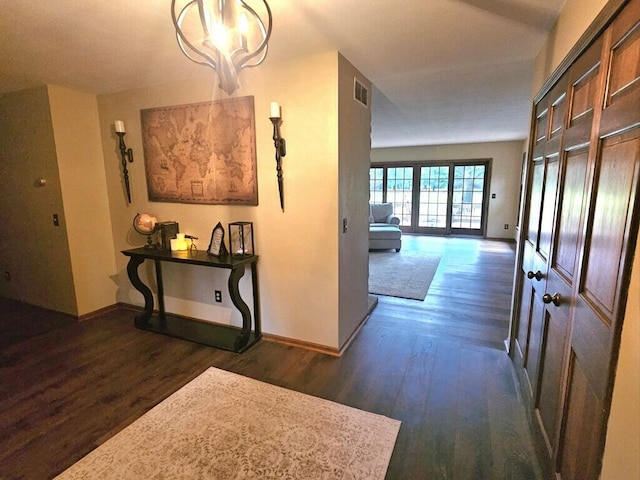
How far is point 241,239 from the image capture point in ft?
9.12

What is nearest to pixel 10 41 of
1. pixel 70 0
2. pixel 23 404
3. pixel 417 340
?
pixel 70 0

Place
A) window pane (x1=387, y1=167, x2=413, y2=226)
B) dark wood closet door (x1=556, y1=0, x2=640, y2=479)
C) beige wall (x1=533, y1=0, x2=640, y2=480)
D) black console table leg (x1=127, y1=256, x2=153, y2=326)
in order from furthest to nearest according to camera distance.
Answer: window pane (x1=387, y1=167, x2=413, y2=226)
black console table leg (x1=127, y1=256, x2=153, y2=326)
dark wood closet door (x1=556, y1=0, x2=640, y2=479)
beige wall (x1=533, y1=0, x2=640, y2=480)

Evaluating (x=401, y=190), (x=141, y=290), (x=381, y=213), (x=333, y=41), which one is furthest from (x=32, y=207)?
(x=401, y=190)

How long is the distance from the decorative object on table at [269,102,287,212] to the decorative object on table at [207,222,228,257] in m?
0.67

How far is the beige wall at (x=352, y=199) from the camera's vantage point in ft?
8.14

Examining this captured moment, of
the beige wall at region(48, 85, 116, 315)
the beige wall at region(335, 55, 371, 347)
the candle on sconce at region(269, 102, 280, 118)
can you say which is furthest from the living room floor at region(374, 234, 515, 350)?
the beige wall at region(48, 85, 116, 315)

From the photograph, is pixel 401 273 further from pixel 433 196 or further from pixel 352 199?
pixel 433 196

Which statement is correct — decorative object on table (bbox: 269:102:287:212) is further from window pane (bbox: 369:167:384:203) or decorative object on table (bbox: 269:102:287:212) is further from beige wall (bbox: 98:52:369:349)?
window pane (bbox: 369:167:384:203)

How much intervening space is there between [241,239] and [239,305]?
21.6 inches

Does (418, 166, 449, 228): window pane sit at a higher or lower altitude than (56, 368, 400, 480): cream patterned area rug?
higher

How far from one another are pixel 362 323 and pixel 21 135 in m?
3.85

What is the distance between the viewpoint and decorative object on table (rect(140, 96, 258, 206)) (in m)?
2.72

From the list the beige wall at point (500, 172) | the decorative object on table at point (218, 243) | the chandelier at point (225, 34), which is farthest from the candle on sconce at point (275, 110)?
the beige wall at point (500, 172)

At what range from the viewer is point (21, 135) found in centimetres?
325
